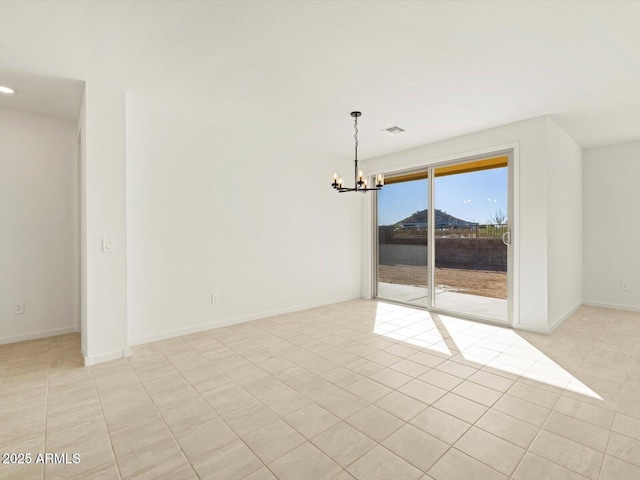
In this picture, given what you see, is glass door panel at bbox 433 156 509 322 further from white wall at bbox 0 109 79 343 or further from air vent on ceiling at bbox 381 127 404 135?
white wall at bbox 0 109 79 343

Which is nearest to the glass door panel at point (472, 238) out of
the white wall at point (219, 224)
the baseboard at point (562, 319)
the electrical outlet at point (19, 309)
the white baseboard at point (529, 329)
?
the white baseboard at point (529, 329)

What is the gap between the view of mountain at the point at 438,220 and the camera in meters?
4.86

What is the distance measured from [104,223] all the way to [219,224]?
136cm

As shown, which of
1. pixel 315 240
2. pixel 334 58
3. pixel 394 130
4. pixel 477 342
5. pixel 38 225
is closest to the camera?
pixel 334 58

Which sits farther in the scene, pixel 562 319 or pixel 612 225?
pixel 612 225

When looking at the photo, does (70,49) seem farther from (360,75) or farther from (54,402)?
(54,402)

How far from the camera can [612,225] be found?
5.21 metres

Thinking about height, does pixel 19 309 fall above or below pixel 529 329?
above

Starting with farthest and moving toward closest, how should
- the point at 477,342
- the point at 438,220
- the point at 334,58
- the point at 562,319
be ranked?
1. the point at 438,220
2. the point at 562,319
3. the point at 477,342
4. the point at 334,58

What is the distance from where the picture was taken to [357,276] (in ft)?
20.2

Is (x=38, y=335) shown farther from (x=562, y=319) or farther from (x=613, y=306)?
(x=613, y=306)

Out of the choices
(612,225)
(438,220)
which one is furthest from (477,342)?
(612,225)

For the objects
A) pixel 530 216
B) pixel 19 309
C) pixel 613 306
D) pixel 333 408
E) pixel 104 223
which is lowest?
pixel 333 408

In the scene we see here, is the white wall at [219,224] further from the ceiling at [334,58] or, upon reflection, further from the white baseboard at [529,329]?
the white baseboard at [529,329]
